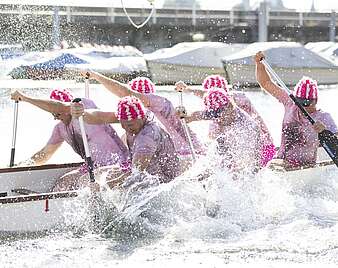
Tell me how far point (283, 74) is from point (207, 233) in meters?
23.9

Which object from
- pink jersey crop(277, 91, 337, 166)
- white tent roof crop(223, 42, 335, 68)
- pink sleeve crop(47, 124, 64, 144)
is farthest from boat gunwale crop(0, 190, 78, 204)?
white tent roof crop(223, 42, 335, 68)

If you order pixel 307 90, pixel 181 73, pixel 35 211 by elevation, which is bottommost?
pixel 181 73

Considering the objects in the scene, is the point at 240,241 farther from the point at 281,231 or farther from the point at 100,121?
the point at 100,121

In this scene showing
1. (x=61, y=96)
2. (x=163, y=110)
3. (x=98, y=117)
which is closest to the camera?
(x=98, y=117)

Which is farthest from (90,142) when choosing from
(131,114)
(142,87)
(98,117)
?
(142,87)

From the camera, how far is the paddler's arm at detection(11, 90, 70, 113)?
27.6 feet

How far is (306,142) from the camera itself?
32.9ft

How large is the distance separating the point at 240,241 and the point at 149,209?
1.17 meters

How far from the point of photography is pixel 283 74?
31.5 m

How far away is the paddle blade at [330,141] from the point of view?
9078mm

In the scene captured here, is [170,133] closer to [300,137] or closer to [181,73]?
[300,137]

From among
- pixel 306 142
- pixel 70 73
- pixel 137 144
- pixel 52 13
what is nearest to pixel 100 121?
pixel 137 144

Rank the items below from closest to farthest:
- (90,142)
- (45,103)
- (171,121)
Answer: (45,103) → (90,142) → (171,121)

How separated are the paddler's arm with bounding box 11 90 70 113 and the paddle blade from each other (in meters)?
3.06
